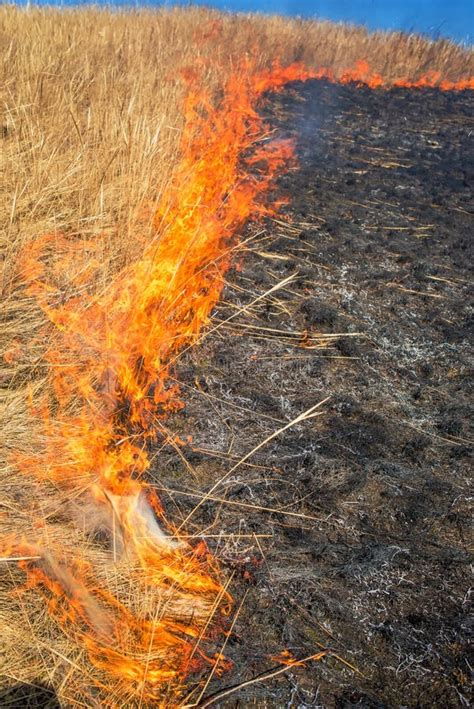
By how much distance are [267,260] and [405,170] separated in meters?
3.17

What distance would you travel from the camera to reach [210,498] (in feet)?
7.61

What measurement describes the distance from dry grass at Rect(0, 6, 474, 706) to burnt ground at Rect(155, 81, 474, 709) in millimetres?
567

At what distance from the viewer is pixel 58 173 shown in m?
3.94

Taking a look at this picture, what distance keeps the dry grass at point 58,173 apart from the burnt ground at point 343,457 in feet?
1.86

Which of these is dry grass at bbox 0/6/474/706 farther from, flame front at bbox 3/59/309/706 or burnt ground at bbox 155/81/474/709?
burnt ground at bbox 155/81/474/709

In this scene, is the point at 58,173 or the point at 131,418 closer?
the point at 131,418

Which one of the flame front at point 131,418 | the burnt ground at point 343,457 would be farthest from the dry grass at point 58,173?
the burnt ground at point 343,457

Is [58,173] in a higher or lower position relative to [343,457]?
higher

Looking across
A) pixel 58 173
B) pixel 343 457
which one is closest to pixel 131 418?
pixel 343 457

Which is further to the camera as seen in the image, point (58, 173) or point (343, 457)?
point (58, 173)

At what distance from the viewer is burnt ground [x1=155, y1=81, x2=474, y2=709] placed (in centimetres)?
181

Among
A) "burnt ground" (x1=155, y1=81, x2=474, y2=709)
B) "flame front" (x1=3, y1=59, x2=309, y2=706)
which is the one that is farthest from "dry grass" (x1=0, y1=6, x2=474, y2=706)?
"burnt ground" (x1=155, y1=81, x2=474, y2=709)

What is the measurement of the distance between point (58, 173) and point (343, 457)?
9.04 ft

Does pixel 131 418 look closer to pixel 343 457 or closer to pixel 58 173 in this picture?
pixel 343 457
